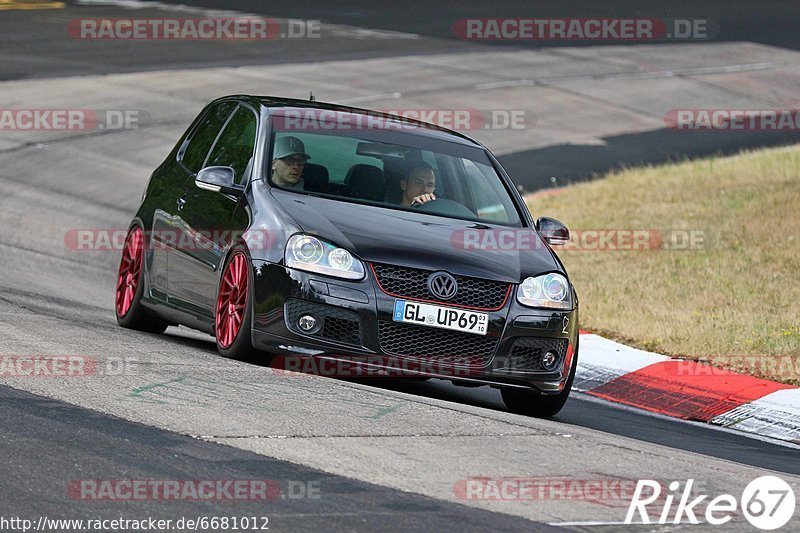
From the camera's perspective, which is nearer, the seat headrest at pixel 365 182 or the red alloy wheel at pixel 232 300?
the red alloy wheel at pixel 232 300

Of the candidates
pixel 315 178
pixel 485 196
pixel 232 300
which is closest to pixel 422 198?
pixel 485 196

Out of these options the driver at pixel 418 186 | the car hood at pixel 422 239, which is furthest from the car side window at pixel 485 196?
the driver at pixel 418 186

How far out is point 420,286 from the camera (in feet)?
27.6

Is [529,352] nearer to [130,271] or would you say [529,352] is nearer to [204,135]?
[204,135]

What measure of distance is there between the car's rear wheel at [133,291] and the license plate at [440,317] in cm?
275

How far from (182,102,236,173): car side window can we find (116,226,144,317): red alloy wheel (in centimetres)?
63

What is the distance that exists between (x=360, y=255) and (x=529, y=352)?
3.74ft

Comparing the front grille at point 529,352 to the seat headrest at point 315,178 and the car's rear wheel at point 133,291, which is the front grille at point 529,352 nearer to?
the seat headrest at point 315,178

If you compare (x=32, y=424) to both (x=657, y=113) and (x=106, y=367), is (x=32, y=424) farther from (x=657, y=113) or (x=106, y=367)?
(x=657, y=113)

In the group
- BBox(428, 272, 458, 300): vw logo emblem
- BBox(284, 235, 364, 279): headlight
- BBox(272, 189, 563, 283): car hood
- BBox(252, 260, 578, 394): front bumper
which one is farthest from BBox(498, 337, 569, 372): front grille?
BBox(284, 235, 364, 279): headlight

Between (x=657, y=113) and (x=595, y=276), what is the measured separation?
1198 cm

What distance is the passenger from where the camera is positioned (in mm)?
9250

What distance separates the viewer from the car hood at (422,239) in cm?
845

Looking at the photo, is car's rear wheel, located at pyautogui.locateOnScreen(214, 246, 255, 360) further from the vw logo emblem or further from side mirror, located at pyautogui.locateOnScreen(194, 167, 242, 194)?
the vw logo emblem
